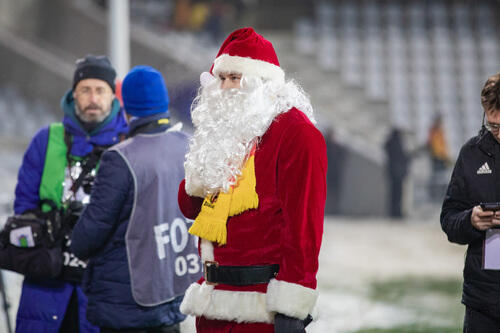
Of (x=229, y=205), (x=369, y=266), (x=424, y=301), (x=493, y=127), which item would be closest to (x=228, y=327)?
(x=229, y=205)

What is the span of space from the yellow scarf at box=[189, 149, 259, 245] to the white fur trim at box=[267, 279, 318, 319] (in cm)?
29

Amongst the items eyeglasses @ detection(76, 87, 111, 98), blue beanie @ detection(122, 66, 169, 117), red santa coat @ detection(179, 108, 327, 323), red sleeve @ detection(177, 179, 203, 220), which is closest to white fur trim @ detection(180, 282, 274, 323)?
red santa coat @ detection(179, 108, 327, 323)

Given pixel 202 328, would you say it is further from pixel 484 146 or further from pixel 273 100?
pixel 484 146

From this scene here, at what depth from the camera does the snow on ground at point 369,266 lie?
6.84 meters

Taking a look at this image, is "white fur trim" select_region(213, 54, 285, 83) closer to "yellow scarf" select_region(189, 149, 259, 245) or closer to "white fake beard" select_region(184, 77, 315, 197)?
"white fake beard" select_region(184, 77, 315, 197)

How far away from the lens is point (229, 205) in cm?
277

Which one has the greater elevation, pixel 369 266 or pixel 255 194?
pixel 255 194

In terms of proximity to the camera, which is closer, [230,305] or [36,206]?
[230,305]

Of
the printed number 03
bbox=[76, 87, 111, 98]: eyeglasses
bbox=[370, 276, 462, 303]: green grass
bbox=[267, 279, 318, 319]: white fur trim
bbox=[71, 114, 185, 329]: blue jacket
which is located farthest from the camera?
bbox=[370, 276, 462, 303]: green grass

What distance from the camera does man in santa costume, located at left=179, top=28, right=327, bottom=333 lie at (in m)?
2.62

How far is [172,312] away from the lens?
3.60 metres

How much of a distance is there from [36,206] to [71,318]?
1.91 ft

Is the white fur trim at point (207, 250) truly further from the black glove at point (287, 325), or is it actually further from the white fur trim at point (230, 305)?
the black glove at point (287, 325)

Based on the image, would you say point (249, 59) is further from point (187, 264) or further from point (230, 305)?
point (187, 264)
